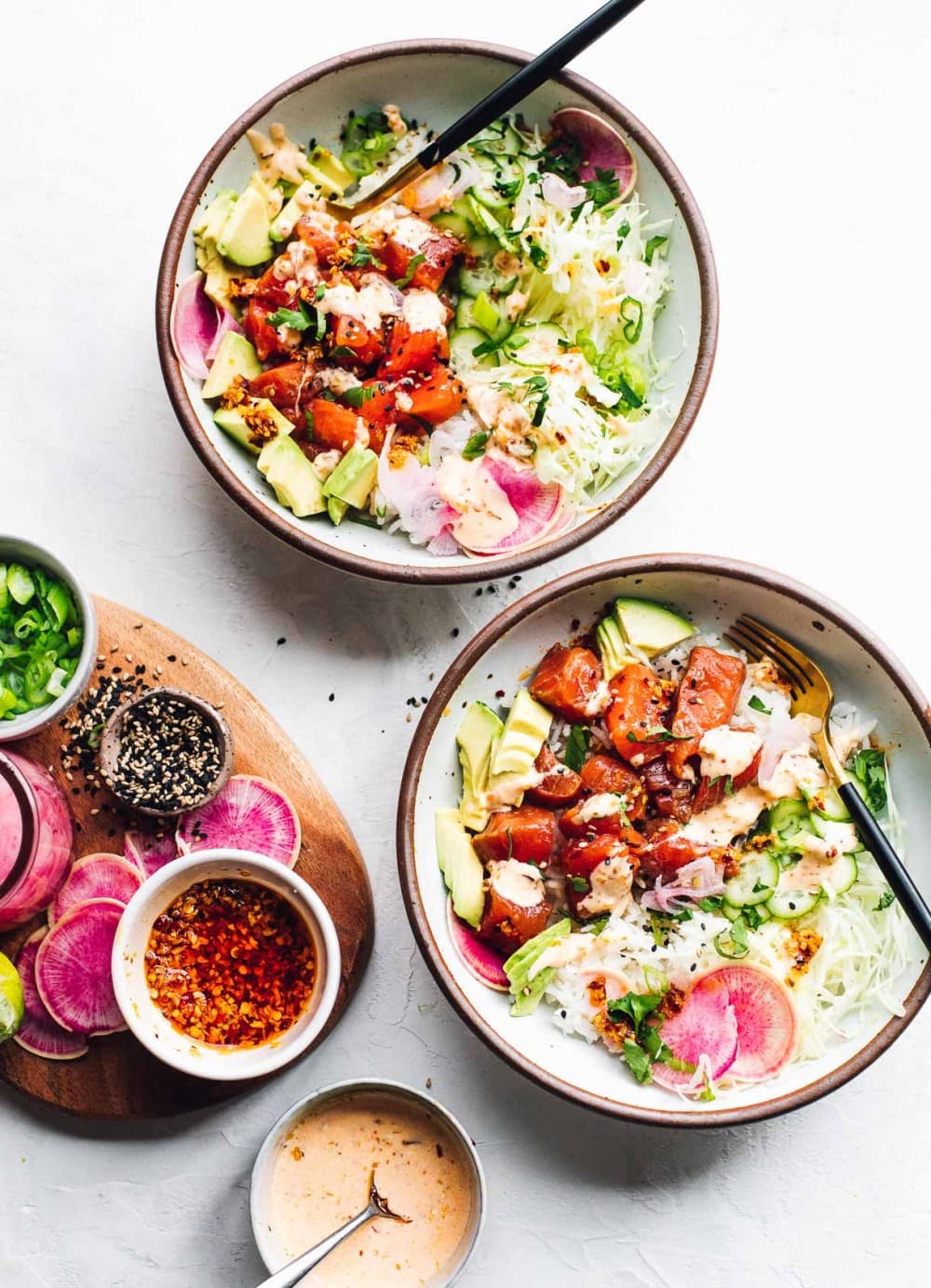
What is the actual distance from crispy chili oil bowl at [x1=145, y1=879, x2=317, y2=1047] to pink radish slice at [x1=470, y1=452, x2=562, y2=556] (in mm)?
960

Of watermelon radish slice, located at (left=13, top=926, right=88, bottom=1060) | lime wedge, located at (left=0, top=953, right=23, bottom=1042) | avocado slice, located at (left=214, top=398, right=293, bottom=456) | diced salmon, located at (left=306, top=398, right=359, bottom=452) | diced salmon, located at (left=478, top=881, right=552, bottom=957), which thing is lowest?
watermelon radish slice, located at (left=13, top=926, right=88, bottom=1060)

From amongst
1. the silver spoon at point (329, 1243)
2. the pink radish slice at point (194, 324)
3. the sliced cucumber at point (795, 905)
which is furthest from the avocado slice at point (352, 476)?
the silver spoon at point (329, 1243)

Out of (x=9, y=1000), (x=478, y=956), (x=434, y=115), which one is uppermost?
(x=434, y=115)

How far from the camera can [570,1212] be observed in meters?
2.80

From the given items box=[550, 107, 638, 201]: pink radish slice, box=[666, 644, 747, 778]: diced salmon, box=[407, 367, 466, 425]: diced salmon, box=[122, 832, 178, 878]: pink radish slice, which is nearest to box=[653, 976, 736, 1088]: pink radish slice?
box=[666, 644, 747, 778]: diced salmon

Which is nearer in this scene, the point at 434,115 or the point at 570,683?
the point at 570,683

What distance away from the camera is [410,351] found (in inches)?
104

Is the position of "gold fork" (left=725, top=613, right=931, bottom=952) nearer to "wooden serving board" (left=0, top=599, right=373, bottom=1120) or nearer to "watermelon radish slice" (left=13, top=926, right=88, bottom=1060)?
"wooden serving board" (left=0, top=599, right=373, bottom=1120)

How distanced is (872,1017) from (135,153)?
108 inches

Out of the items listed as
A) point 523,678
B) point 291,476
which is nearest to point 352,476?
point 291,476

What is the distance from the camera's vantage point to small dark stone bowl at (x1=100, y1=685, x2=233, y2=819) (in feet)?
8.36

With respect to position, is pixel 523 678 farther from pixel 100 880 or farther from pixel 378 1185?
pixel 378 1185

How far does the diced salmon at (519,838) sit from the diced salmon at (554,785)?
3 centimetres

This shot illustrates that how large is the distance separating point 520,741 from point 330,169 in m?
1.44
